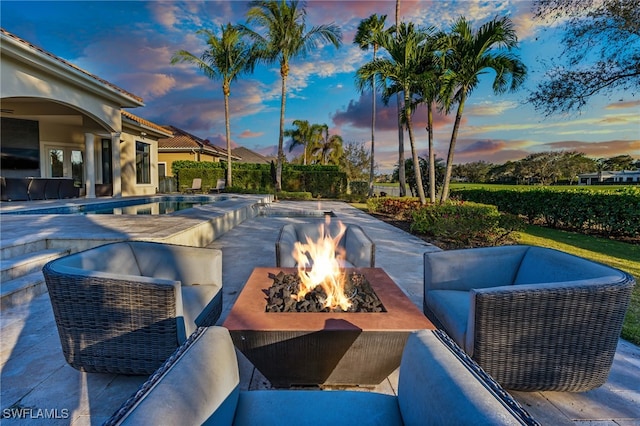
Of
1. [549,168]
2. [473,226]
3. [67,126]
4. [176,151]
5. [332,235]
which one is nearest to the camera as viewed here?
[332,235]

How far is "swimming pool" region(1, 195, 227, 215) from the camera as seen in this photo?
311 inches

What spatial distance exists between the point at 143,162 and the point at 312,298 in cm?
1727

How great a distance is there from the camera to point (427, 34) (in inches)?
388

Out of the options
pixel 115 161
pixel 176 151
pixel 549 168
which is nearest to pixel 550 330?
pixel 115 161

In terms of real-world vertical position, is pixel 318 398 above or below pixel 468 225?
below

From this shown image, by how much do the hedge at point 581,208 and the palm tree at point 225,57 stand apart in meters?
15.3

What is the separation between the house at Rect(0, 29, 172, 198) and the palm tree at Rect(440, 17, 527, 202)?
1048 centimetres

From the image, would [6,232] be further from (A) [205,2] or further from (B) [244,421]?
(A) [205,2]

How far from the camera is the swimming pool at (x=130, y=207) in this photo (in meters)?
7.91

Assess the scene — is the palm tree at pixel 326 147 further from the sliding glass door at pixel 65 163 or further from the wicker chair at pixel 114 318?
the wicker chair at pixel 114 318

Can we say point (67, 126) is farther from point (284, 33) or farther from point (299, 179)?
point (299, 179)

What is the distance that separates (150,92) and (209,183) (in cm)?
850
